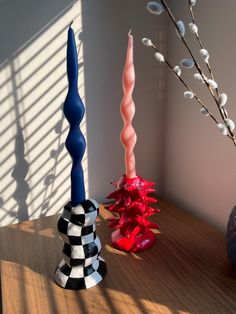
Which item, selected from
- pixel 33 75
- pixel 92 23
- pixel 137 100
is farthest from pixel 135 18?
pixel 33 75

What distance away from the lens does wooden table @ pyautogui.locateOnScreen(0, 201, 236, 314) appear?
592mm

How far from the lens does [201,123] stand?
863 mm

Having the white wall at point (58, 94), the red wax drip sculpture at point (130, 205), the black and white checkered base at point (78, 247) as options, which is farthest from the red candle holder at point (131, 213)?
the white wall at point (58, 94)

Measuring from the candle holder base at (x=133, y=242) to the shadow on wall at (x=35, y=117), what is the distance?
248 millimetres

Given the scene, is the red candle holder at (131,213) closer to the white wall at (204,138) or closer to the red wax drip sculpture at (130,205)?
the red wax drip sculpture at (130,205)

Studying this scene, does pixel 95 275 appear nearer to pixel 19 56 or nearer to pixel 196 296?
pixel 196 296

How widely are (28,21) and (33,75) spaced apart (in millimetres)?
133

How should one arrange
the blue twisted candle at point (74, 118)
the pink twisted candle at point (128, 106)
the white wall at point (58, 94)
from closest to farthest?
the blue twisted candle at point (74, 118)
the pink twisted candle at point (128, 106)
the white wall at point (58, 94)

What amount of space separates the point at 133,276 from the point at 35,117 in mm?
487

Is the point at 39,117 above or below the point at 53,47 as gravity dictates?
below

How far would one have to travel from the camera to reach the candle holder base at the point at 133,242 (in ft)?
2.50

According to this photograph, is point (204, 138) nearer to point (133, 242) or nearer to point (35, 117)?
point (133, 242)

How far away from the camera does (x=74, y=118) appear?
0.59 metres

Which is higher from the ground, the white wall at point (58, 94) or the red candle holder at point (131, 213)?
the white wall at point (58, 94)
